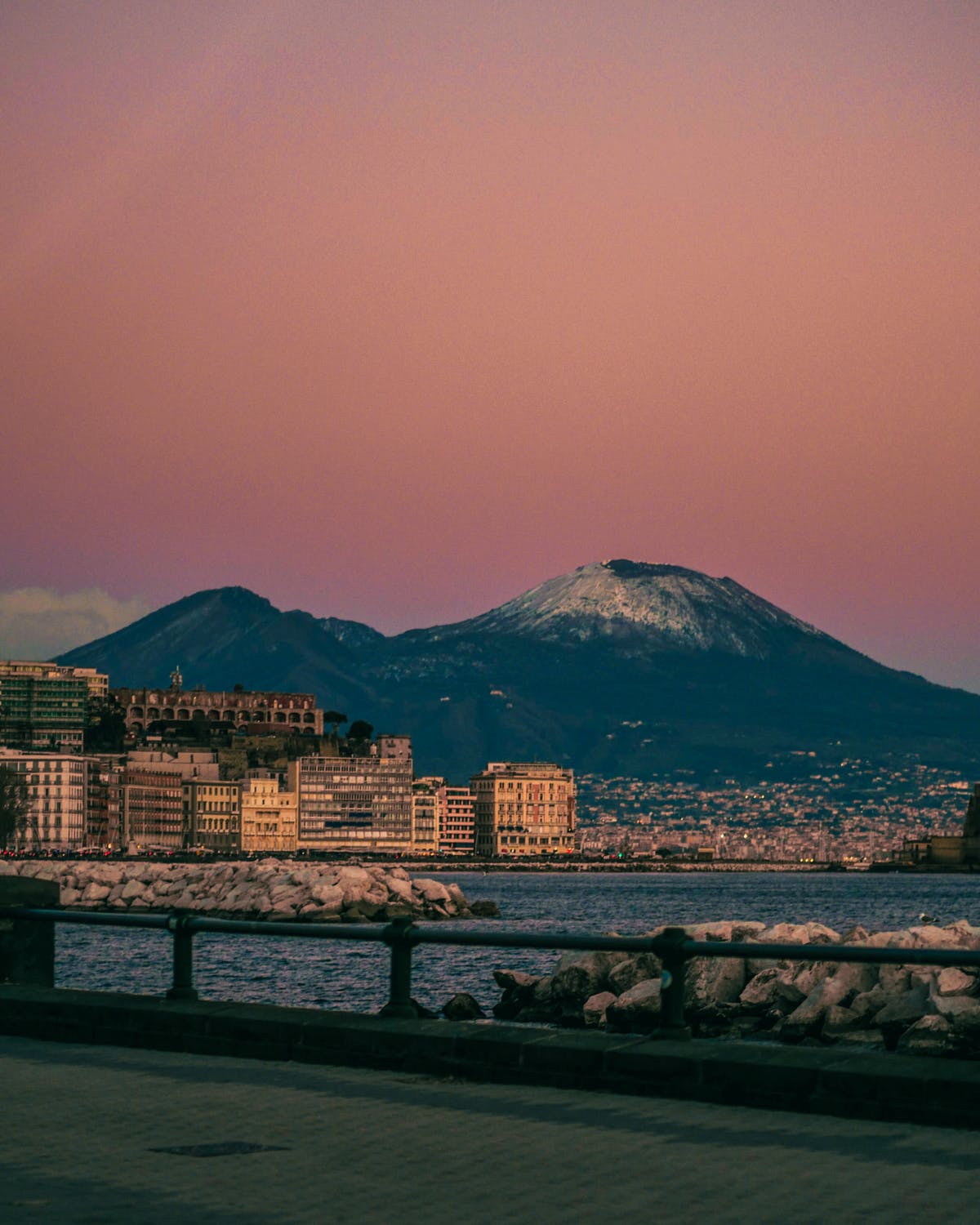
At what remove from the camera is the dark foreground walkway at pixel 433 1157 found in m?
11.7

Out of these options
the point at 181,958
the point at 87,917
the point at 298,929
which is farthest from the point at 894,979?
the point at 298,929

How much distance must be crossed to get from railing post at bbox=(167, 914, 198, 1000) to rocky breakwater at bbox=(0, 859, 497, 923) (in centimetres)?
7340

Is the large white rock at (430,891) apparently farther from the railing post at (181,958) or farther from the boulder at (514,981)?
the railing post at (181,958)

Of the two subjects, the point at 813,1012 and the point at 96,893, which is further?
the point at 96,893

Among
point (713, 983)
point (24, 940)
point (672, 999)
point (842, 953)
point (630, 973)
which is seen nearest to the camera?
point (842, 953)

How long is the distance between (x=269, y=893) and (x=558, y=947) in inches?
4006

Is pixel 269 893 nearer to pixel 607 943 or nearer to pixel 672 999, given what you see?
pixel 607 943

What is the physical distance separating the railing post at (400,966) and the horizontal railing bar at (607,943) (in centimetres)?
4

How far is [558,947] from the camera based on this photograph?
17.4 meters

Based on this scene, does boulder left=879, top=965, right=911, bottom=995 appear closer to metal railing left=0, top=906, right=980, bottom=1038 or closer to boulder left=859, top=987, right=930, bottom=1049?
boulder left=859, top=987, right=930, bottom=1049

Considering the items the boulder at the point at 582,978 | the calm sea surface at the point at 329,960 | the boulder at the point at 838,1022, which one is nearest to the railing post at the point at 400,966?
the boulder at the point at 838,1022

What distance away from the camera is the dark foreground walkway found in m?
11.7

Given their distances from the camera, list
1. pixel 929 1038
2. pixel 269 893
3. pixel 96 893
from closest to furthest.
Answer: pixel 929 1038 → pixel 269 893 → pixel 96 893

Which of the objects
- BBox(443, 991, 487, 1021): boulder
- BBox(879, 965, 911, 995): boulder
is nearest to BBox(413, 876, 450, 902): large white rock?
BBox(443, 991, 487, 1021): boulder
